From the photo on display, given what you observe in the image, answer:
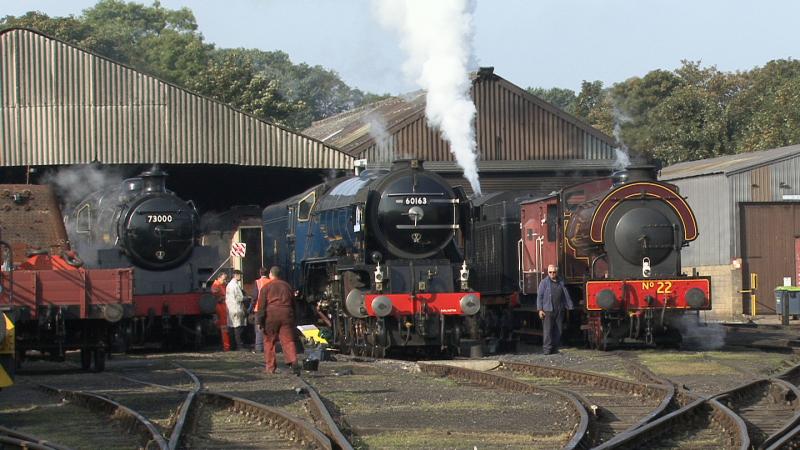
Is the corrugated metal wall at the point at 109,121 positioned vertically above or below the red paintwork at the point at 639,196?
above

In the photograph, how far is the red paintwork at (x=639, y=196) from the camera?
65.9 feet

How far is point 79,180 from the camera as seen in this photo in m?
30.0

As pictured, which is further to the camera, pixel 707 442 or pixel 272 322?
pixel 272 322

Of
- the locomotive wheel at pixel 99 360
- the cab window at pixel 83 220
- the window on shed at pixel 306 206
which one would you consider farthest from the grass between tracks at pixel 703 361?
the cab window at pixel 83 220

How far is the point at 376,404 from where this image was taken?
12.9m

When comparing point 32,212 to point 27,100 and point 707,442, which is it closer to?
point 27,100

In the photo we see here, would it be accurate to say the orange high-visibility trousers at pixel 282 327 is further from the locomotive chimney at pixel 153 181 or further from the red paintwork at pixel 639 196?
the locomotive chimney at pixel 153 181

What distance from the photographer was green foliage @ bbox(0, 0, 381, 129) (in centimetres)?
5756

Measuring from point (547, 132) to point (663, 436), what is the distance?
28250 mm

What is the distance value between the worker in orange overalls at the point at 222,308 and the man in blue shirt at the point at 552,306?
6.62m

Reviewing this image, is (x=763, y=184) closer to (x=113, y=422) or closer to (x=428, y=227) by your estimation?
(x=428, y=227)

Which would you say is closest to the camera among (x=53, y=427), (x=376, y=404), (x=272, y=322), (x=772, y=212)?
(x=53, y=427)

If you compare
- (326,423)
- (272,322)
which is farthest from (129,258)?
(326,423)

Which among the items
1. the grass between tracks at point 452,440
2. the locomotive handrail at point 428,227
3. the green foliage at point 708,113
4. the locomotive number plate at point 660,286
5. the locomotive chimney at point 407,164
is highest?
the green foliage at point 708,113
